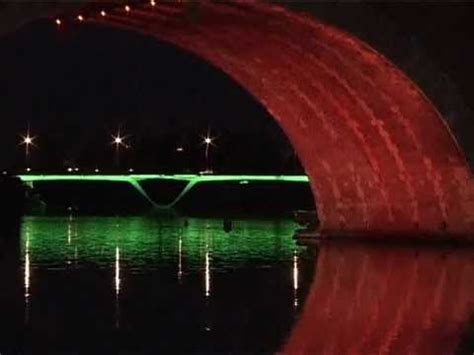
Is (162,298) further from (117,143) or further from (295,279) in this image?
(117,143)

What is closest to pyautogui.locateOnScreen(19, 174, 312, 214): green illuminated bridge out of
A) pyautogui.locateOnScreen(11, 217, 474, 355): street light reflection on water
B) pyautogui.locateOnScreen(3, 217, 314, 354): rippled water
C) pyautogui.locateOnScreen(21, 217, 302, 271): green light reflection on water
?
pyautogui.locateOnScreen(21, 217, 302, 271): green light reflection on water

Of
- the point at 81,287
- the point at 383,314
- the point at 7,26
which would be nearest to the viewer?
the point at 383,314

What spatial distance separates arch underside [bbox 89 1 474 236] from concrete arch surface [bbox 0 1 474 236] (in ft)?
0.10

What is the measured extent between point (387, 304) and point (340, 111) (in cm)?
1378

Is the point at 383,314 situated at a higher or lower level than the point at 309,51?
lower

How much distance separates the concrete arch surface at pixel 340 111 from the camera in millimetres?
24094

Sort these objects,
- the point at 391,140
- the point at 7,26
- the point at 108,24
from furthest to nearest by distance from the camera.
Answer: the point at 391,140 < the point at 108,24 < the point at 7,26

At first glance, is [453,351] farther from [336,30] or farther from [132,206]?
[132,206]

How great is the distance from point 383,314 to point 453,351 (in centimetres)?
341

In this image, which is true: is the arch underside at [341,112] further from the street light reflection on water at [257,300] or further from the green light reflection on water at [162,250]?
the green light reflection on water at [162,250]

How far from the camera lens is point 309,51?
85.4ft

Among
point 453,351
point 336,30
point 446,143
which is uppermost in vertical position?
point 336,30

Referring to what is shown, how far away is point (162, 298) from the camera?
54.3 feet

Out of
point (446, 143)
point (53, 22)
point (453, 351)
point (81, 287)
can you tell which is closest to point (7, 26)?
point (53, 22)
